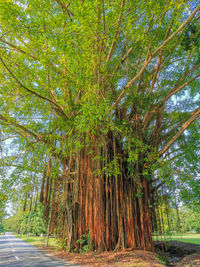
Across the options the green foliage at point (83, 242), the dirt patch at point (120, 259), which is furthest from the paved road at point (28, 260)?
the green foliage at point (83, 242)

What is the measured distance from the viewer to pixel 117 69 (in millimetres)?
5324

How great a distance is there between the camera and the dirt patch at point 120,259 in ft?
11.0

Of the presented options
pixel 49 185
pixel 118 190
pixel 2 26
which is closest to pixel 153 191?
pixel 118 190

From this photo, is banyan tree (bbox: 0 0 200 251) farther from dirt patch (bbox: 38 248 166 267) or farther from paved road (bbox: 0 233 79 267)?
paved road (bbox: 0 233 79 267)

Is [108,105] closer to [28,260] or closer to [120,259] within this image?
[120,259]

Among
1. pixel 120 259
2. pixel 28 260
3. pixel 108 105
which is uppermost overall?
pixel 108 105

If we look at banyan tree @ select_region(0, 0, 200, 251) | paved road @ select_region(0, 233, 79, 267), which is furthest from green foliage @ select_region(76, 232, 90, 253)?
paved road @ select_region(0, 233, 79, 267)

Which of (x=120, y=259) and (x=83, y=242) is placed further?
(x=83, y=242)

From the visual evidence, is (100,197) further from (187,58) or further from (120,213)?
(187,58)

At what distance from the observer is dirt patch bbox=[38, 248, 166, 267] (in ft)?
11.0

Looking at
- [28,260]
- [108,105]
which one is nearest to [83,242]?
[28,260]

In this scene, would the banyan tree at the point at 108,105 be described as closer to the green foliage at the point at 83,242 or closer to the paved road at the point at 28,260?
the green foliage at the point at 83,242

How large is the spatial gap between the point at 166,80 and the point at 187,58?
757 mm

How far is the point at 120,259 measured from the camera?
3.67 meters
